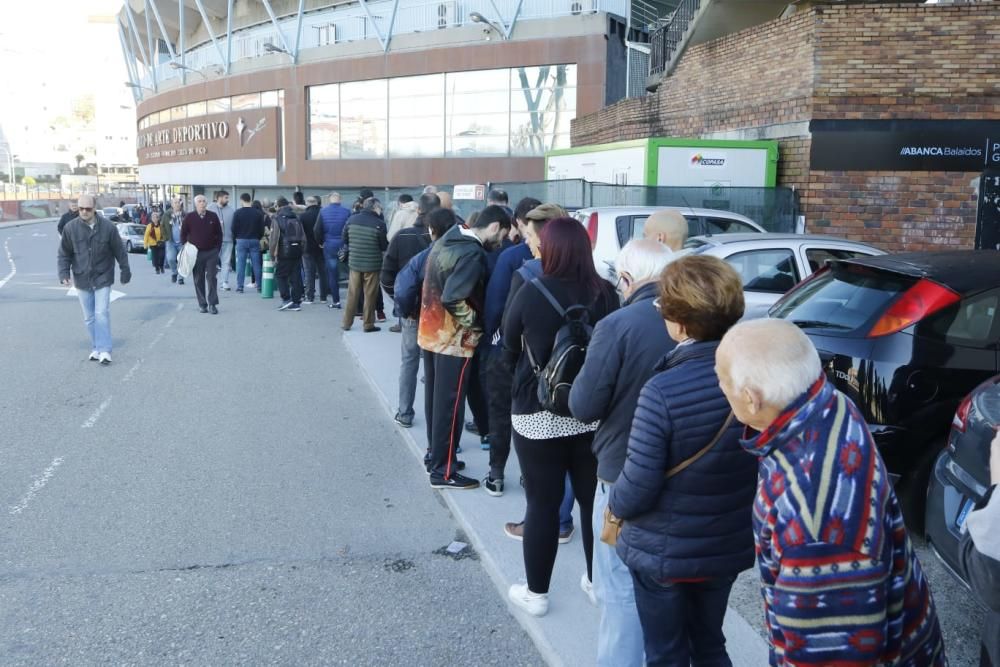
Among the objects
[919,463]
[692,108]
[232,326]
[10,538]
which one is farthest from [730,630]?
[692,108]

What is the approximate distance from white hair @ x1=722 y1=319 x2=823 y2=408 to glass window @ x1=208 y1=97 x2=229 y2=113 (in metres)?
46.5

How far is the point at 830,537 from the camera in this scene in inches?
83.0

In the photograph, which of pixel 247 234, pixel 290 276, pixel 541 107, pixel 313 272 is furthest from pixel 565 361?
pixel 541 107

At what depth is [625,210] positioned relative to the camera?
1011cm

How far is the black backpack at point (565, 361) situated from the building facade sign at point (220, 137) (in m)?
39.8

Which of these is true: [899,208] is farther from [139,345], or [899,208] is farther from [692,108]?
[139,345]

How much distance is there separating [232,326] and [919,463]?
10115mm

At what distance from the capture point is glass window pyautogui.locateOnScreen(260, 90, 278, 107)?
4122 cm

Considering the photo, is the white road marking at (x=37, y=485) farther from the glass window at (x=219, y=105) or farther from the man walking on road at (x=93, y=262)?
the glass window at (x=219, y=105)

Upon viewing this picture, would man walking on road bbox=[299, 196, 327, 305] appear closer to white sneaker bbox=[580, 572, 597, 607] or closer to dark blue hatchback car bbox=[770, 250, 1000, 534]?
dark blue hatchback car bbox=[770, 250, 1000, 534]

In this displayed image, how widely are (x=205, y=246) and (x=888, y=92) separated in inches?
430

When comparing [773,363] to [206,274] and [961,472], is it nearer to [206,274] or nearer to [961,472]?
[961,472]

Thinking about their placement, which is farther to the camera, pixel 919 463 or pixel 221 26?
pixel 221 26

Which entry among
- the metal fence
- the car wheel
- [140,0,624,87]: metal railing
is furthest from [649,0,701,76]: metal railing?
the car wheel
